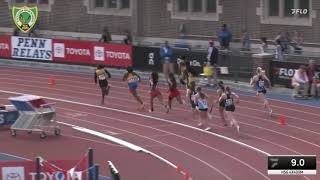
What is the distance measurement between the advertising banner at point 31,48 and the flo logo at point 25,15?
529 cm

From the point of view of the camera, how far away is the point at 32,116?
25203 mm

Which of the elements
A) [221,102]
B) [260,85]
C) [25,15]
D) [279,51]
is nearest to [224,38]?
[279,51]

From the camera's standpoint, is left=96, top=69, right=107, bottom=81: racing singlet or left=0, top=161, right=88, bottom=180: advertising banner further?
left=96, top=69, right=107, bottom=81: racing singlet

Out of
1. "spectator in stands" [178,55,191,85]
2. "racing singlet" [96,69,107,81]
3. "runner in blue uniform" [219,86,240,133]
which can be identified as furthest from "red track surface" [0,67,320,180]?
"spectator in stands" [178,55,191,85]

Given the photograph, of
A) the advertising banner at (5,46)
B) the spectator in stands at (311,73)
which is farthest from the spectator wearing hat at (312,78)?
the advertising banner at (5,46)

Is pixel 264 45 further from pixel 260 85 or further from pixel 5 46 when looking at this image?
pixel 5 46

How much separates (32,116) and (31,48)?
1754cm

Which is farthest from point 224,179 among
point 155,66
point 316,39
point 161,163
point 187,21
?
point 187,21

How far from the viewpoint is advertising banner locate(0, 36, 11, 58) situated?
142 ft

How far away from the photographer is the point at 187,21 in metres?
44.5

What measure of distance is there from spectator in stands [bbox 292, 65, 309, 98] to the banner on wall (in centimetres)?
1010

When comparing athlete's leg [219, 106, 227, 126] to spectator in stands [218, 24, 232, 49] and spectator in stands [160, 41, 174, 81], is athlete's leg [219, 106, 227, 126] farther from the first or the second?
spectator in stands [218, 24, 232, 49]

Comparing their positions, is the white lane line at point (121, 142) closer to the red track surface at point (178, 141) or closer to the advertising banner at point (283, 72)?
the red track surface at point (178, 141)

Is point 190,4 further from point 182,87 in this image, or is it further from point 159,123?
point 159,123
